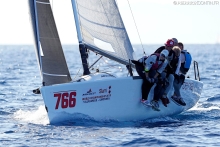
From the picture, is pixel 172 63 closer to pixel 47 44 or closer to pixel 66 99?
pixel 66 99

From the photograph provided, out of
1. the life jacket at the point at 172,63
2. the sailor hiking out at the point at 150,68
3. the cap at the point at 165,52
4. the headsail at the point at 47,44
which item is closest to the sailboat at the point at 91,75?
the headsail at the point at 47,44

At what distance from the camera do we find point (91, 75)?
10234 mm

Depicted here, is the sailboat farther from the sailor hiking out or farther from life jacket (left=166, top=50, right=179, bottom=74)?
life jacket (left=166, top=50, right=179, bottom=74)

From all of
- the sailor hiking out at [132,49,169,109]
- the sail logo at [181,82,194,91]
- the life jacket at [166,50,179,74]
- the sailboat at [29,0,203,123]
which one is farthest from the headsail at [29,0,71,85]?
the sail logo at [181,82,194,91]

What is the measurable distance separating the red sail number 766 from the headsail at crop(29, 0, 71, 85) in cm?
68

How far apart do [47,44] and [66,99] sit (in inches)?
56.6

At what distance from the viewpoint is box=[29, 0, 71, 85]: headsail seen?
10.2 m

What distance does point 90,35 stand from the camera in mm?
10445

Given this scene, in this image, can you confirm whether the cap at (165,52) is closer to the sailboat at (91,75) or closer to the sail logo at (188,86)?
the sailboat at (91,75)

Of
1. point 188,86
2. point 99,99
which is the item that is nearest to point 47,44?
point 99,99

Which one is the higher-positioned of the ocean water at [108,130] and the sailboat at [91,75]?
the sailboat at [91,75]

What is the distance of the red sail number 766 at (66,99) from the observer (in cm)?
946

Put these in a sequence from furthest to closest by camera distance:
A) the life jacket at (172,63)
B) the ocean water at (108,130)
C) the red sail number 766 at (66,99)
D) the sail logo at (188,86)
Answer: the sail logo at (188,86) < the life jacket at (172,63) < the red sail number 766 at (66,99) < the ocean water at (108,130)

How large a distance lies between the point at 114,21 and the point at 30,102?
3590mm
